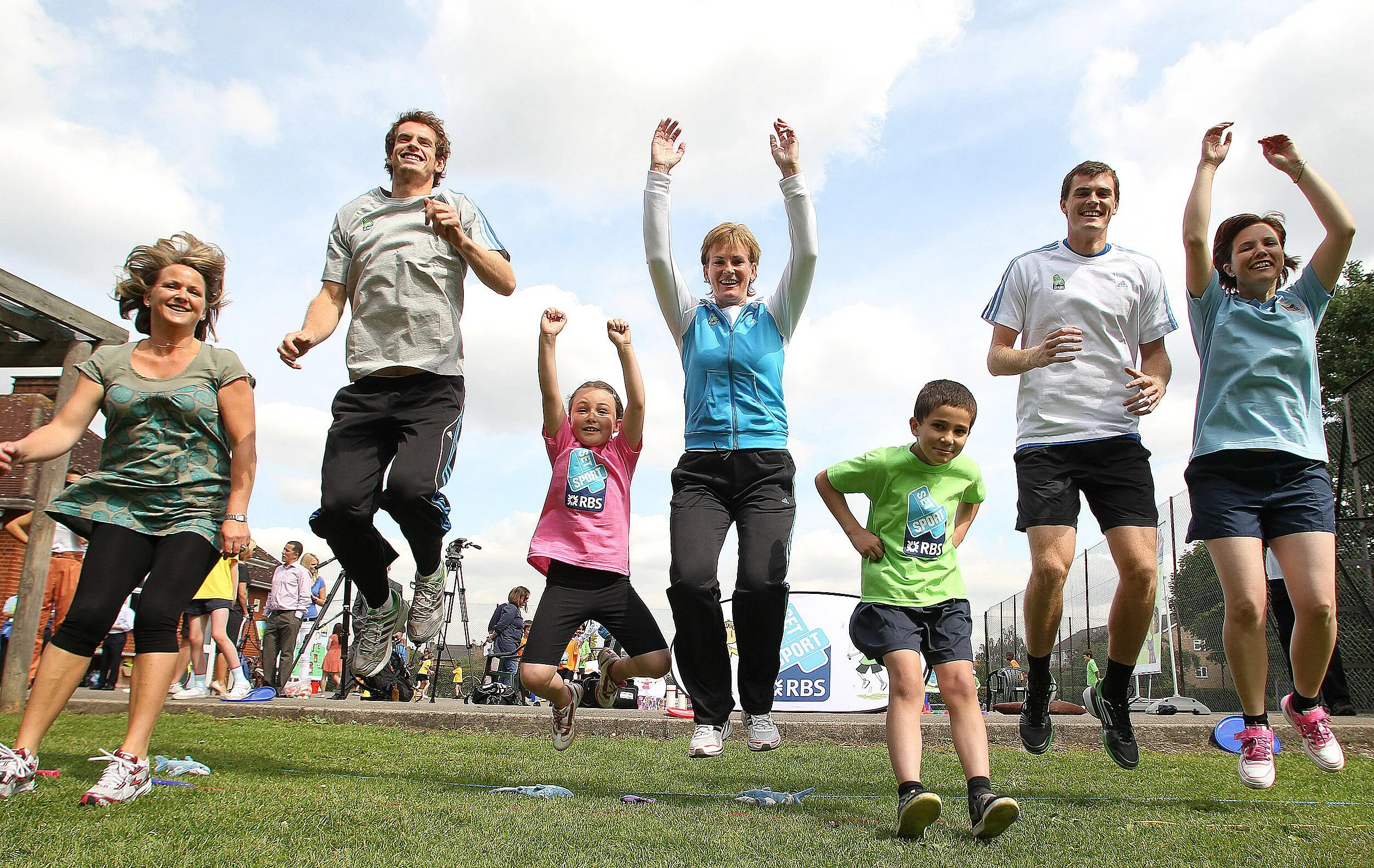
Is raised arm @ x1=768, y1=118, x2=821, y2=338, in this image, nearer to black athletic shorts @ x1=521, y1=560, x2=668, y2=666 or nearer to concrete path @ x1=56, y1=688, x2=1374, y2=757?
black athletic shorts @ x1=521, y1=560, x2=668, y2=666

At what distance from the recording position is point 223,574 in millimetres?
9188

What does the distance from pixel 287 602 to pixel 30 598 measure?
378 cm

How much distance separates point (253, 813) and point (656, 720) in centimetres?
432

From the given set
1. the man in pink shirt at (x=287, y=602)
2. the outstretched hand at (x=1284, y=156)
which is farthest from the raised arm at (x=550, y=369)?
the man in pink shirt at (x=287, y=602)

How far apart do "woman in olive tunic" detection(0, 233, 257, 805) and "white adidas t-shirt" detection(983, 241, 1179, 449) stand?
11.5 feet

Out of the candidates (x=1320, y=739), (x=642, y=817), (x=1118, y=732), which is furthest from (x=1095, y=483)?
(x=642, y=817)

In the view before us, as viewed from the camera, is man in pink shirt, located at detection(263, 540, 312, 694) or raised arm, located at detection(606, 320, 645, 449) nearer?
raised arm, located at detection(606, 320, 645, 449)

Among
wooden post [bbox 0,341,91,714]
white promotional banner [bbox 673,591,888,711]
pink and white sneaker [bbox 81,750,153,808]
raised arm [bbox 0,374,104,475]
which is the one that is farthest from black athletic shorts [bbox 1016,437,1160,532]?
wooden post [bbox 0,341,91,714]

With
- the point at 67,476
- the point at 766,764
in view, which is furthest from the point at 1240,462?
the point at 67,476

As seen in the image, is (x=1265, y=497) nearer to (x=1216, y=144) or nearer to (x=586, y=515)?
(x=1216, y=144)

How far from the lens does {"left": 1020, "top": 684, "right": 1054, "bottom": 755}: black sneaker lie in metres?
4.29

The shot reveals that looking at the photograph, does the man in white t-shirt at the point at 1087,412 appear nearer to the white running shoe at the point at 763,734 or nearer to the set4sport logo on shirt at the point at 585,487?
the white running shoe at the point at 763,734

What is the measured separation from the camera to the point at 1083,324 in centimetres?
412

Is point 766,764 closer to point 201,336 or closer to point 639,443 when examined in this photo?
point 639,443
